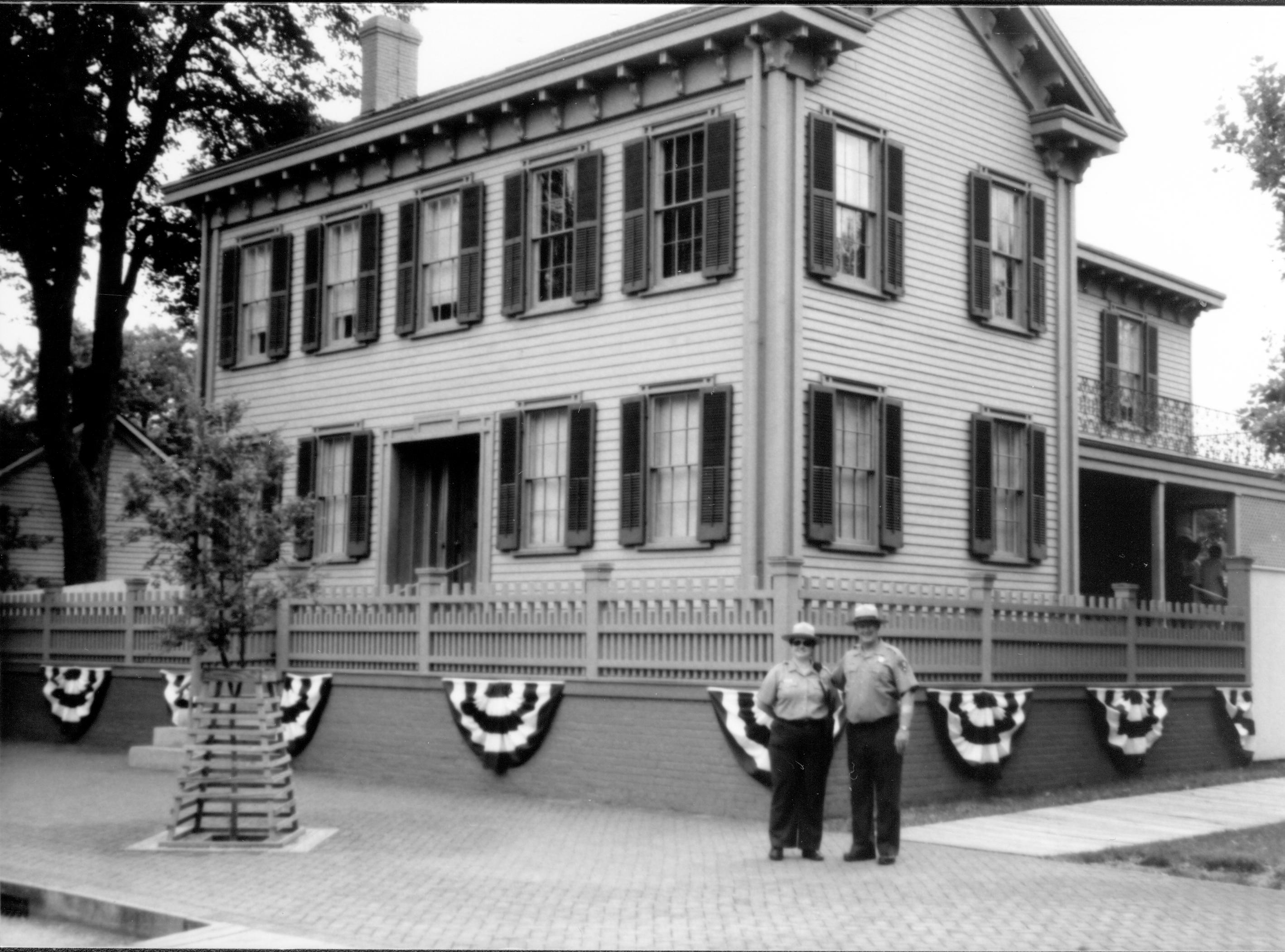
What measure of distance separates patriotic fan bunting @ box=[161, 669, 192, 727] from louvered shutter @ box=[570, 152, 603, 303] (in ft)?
22.3

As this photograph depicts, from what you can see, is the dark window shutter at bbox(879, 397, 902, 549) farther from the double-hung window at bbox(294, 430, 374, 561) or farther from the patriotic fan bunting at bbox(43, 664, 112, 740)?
the patriotic fan bunting at bbox(43, 664, 112, 740)

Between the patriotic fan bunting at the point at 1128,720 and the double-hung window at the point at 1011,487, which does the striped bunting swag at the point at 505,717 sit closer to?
the patriotic fan bunting at the point at 1128,720

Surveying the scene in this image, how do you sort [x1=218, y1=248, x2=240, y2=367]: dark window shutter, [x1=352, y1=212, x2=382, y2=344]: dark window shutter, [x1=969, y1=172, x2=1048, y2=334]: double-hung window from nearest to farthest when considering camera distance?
[x1=969, y1=172, x2=1048, y2=334]: double-hung window
[x1=352, y1=212, x2=382, y2=344]: dark window shutter
[x1=218, y1=248, x2=240, y2=367]: dark window shutter

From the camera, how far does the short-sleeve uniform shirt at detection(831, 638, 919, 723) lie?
40.5ft

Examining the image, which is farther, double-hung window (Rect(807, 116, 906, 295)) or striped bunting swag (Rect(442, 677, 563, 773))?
double-hung window (Rect(807, 116, 906, 295))

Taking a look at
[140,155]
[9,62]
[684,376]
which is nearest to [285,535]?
[684,376]

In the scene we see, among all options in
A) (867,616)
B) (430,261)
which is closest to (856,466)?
(430,261)

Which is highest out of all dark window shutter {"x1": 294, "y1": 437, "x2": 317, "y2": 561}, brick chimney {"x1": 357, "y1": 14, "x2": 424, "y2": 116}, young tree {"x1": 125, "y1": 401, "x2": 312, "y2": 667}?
brick chimney {"x1": 357, "y1": 14, "x2": 424, "y2": 116}

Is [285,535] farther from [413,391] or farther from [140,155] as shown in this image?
[140,155]

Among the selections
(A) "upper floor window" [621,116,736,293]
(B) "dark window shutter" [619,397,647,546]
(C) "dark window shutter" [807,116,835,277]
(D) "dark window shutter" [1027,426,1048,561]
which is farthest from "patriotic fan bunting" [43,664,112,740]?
(D) "dark window shutter" [1027,426,1048,561]

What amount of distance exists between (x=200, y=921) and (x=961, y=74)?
15291mm

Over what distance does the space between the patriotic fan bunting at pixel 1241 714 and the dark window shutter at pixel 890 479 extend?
4.54 meters

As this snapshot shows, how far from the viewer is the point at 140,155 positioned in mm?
26516

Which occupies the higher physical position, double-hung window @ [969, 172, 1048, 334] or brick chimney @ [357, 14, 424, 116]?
brick chimney @ [357, 14, 424, 116]
